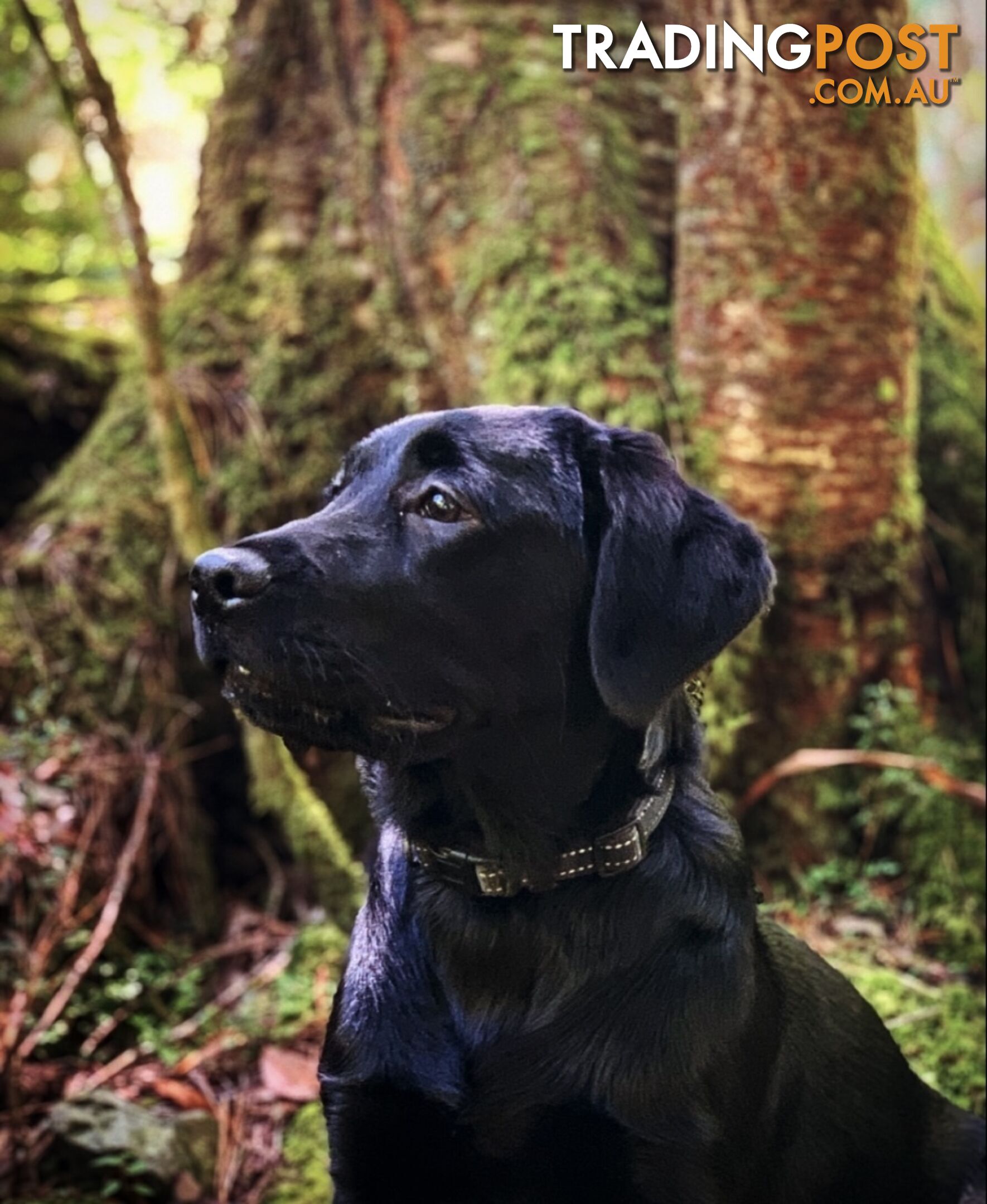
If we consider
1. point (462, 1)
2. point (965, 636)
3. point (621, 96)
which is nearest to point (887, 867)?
point (965, 636)

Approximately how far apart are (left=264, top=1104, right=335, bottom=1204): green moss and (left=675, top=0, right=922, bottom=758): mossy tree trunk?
1.88m

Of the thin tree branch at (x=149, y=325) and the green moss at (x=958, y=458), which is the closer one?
the thin tree branch at (x=149, y=325)

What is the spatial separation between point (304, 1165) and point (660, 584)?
6.56 feet

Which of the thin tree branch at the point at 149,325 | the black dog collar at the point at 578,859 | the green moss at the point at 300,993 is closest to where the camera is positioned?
the black dog collar at the point at 578,859

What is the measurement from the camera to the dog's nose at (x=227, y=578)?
6.64 ft

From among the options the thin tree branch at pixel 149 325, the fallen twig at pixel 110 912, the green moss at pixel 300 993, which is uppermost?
the thin tree branch at pixel 149 325

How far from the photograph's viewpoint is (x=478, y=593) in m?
2.19

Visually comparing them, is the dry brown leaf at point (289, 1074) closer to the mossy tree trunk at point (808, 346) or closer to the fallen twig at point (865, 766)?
the fallen twig at point (865, 766)

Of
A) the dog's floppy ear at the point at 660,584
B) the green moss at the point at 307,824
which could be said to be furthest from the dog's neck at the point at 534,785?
the green moss at the point at 307,824

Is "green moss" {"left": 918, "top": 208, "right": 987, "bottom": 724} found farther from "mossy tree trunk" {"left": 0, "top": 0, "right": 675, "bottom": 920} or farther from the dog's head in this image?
the dog's head

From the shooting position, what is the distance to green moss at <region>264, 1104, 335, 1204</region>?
3090 mm

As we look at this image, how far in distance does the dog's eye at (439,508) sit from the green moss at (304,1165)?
1.77 m

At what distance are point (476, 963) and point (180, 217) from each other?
12.4 meters

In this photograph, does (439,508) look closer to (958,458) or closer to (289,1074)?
(289,1074)
